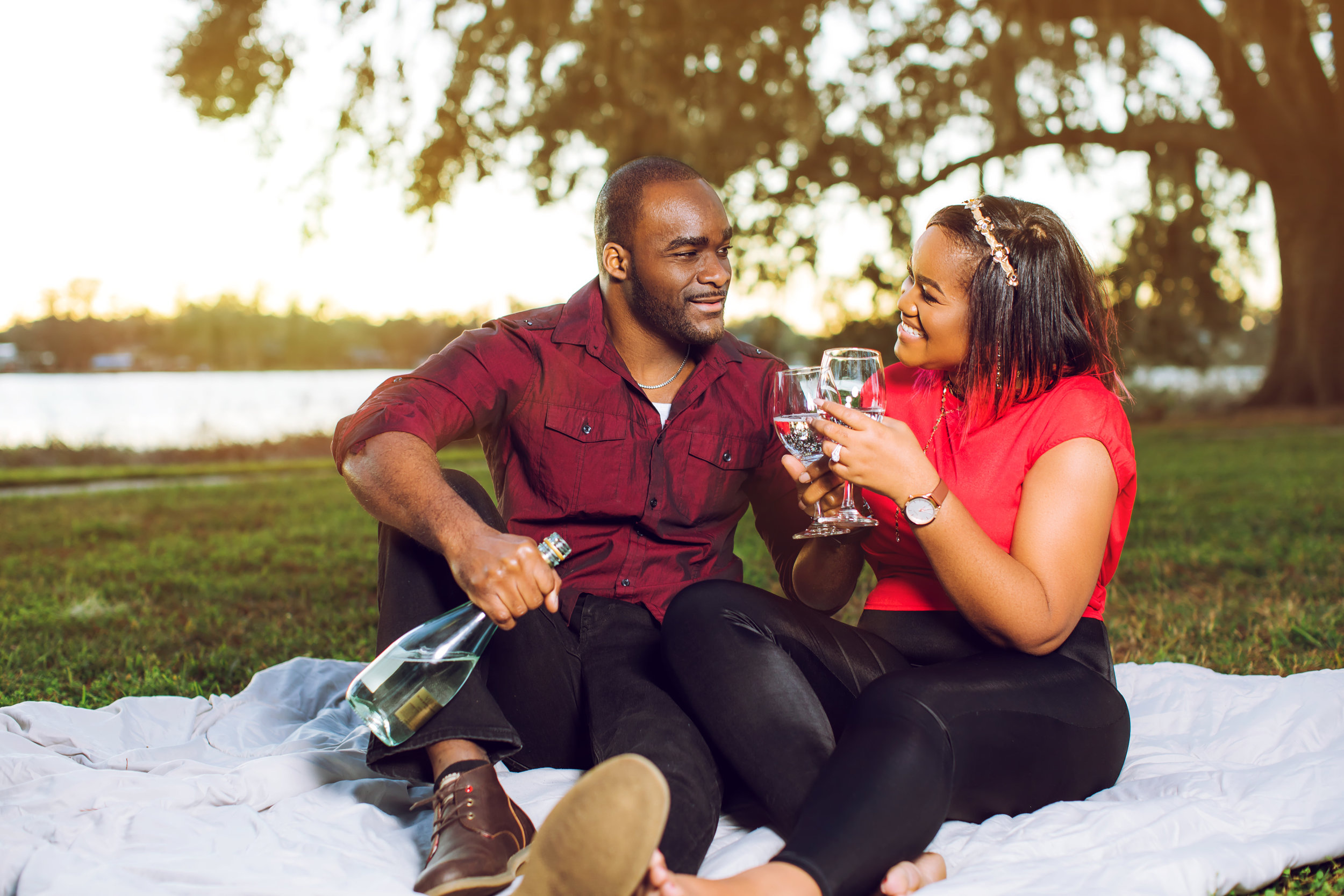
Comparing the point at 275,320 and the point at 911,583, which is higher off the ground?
the point at 275,320

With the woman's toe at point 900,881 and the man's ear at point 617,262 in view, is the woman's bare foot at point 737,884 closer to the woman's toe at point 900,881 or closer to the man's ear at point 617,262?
the woman's toe at point 900,881

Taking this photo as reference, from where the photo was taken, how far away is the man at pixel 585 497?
6.73 feet

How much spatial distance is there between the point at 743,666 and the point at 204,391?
23501 millimetres

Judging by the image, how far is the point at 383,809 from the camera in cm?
240

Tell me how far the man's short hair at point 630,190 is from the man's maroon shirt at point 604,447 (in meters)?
0.20

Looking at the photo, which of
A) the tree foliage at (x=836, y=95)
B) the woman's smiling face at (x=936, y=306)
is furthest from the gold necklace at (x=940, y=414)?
the tree foliage at (x=836, y=95)

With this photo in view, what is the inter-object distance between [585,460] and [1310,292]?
15220 mm

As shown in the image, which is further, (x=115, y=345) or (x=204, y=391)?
(x=115, y=345)

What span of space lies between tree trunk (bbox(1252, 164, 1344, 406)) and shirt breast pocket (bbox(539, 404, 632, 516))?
14255mm

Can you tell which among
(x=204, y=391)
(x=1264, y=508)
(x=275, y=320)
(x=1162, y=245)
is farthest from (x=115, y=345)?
(x=1264, y=508)

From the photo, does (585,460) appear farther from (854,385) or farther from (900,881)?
(900,881)

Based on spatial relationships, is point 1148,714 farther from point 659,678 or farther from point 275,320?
point 275,320

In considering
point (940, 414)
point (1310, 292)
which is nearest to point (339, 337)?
point (1310, 292)

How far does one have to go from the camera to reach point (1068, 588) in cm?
203
